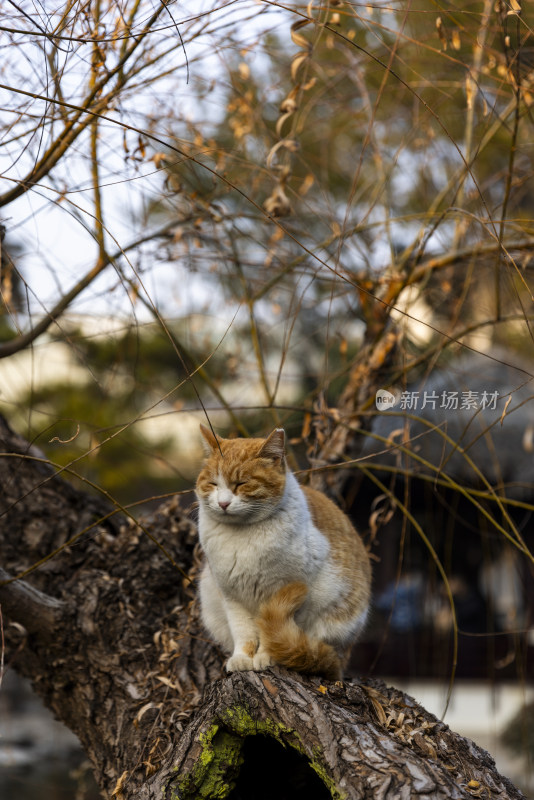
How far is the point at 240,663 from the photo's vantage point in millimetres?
1752

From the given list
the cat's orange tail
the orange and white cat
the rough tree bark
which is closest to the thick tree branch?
the rough tree bark

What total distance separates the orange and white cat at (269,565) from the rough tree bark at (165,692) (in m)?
0.08

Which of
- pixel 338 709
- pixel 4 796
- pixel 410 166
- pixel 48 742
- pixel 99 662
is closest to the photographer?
pixel 338 709

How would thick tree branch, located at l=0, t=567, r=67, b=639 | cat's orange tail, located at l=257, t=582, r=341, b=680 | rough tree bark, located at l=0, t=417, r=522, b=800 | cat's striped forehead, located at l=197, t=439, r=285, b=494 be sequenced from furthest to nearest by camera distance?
thick tree branch, located at l=0, t=567, r=67, b=639
cat's striped forehead, located at l=197, t=439, r=285, b=494
cat's orange tail, located at l=257, t=582, r=341, b=680
rough tree bark, located at l=0, t=417, r=522, b=800

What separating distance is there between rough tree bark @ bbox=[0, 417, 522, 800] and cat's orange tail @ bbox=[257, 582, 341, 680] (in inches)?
1.5

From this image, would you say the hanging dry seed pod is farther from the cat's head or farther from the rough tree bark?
the rough tree bark

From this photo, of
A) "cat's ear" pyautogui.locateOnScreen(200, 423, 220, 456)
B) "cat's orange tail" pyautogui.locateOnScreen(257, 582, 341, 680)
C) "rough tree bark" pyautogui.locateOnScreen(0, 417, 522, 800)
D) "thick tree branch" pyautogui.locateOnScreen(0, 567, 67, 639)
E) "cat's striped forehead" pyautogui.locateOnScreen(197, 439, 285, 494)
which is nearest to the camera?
"rough tree bark" pyautogui.locateOnScreen(0, 417, 522, 800)

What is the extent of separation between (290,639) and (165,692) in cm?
55

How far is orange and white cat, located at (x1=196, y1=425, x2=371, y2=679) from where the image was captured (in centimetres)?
172

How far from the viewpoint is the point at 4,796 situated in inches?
204

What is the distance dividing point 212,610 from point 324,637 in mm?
308

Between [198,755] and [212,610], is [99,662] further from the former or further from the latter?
[198,755]

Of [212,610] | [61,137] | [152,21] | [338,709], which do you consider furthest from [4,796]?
[152,21]

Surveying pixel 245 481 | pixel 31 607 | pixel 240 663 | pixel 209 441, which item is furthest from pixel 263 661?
pixel 31 607
